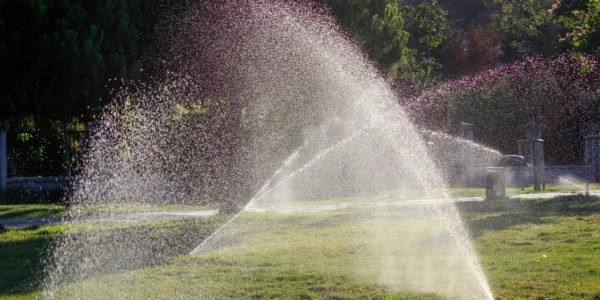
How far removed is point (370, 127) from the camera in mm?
22266

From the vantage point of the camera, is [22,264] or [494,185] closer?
[22,264]

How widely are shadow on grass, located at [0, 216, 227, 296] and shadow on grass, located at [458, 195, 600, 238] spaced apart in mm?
4631

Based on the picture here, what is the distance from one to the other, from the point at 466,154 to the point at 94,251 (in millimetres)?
16924

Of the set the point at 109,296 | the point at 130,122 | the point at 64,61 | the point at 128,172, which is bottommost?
the point at 109,296

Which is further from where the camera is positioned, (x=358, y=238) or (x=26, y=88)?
(x=26, y=88)

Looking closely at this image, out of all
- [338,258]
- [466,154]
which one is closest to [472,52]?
[466,154]

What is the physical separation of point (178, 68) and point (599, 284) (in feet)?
31.0

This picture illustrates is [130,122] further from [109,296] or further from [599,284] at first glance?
[599,284]

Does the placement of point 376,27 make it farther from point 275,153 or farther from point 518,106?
point 518,106

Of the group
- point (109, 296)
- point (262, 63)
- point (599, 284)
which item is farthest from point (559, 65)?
point (109, 296)

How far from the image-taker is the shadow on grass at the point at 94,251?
23.9 feet

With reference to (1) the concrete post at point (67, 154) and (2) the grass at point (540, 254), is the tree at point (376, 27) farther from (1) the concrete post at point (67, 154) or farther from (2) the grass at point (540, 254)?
(1) the concrete post at point (67, 154)

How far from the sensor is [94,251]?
8.94 m

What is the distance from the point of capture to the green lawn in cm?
610
